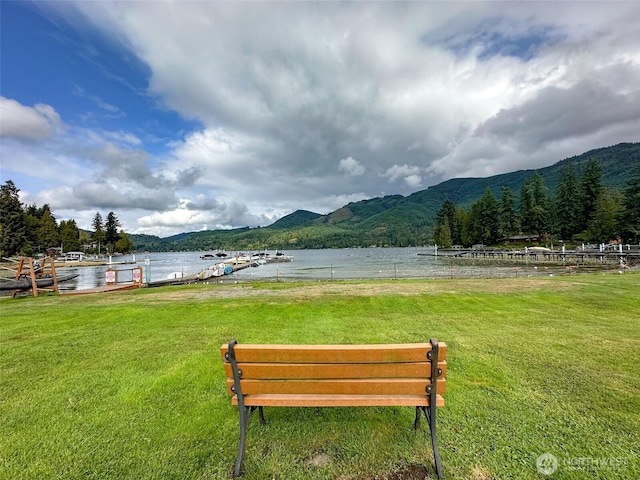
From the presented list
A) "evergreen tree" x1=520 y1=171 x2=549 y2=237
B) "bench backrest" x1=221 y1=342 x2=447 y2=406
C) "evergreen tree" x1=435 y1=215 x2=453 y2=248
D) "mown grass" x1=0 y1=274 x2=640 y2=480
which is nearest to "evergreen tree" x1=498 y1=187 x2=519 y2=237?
"evergreen tree" x1=520 y1=171 x2=549 y2=237

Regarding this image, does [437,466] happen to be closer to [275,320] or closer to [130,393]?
Result: [130,393]

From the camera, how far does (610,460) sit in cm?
309

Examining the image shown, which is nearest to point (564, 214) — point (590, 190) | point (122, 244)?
point (590, 190)

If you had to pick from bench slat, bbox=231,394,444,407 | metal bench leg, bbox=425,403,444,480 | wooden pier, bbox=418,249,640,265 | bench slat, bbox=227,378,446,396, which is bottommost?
wooden pier, bbox=418,249,640,265

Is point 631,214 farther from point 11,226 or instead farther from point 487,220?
point 11,226

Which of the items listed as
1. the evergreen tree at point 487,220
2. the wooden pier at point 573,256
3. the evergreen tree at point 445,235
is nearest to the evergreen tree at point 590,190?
the evergreen tree at point 487,220

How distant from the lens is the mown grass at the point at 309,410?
317 cm

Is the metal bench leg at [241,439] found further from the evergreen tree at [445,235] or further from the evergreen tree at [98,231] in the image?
the evergreen tree at [98,231]

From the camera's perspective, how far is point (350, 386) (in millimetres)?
3111

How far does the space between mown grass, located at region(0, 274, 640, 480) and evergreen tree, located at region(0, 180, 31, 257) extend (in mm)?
93710

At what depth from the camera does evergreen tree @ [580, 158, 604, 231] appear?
77500 mm

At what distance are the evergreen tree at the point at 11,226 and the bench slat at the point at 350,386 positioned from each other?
325 ft

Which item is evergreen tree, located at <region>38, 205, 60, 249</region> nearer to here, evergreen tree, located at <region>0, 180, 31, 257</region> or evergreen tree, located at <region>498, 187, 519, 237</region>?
evergreen tree, located at <region>0, 180, 31, 257</region>

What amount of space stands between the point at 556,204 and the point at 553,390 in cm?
10429
